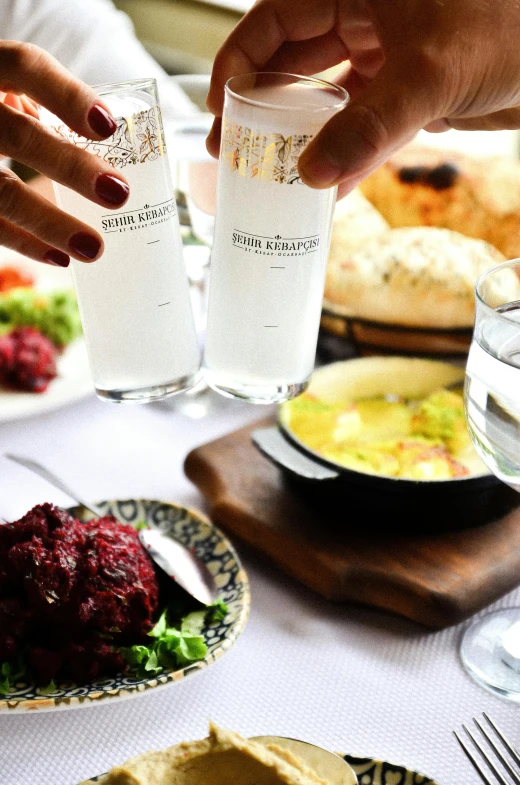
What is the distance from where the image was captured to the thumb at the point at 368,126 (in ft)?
2.28

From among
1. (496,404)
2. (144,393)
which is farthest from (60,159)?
(496,404)

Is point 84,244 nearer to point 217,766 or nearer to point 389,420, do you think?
point 217,766

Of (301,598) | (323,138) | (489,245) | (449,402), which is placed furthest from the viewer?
(489,245)

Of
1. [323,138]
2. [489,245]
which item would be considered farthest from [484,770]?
[489,245]

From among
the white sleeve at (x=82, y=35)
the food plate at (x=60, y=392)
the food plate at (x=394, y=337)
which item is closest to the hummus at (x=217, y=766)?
the food plate at (x=60, y=392)

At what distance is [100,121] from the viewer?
73 centimetres

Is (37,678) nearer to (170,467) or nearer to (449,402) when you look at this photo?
(170,467)

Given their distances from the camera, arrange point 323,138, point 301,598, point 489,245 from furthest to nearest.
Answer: point 489,245
point 301,598
point 323,138

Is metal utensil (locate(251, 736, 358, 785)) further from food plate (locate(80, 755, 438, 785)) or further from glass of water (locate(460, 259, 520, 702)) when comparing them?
glass of water (locate(460, 259, 520, 702))

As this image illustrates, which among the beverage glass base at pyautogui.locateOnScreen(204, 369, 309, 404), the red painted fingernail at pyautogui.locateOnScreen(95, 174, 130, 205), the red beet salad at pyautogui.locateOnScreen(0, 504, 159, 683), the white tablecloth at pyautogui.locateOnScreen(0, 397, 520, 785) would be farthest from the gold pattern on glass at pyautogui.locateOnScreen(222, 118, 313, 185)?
the white tablecloth at pyautogui.locateOnScreen(0, 397, 520, 785)

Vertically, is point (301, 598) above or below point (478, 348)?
below

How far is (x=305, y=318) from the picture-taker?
0.82 m

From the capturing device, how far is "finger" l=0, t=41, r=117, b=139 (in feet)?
2.39

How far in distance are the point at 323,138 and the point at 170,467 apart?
2.52 ft
